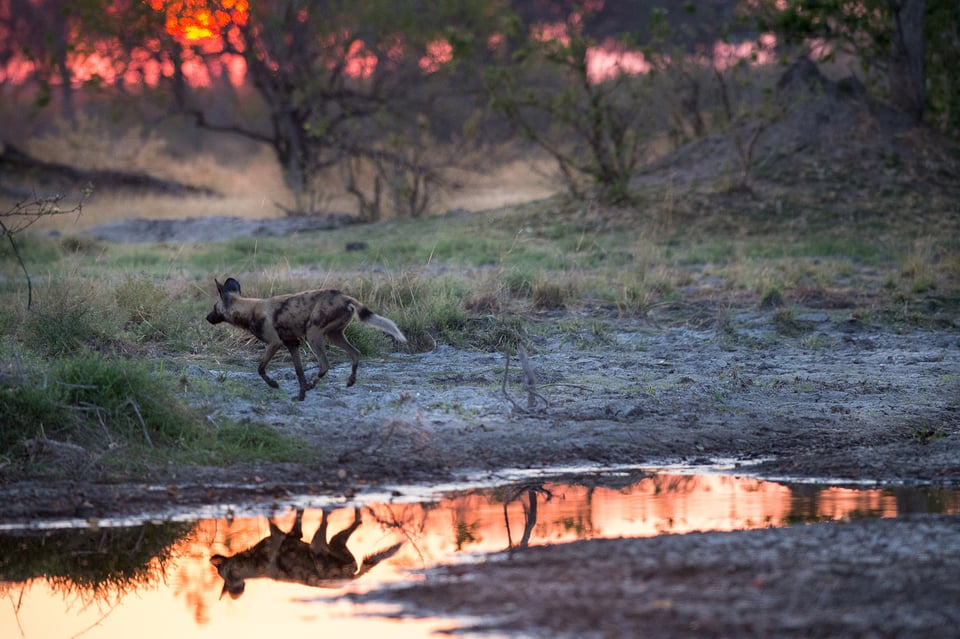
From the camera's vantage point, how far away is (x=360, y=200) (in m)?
22.4

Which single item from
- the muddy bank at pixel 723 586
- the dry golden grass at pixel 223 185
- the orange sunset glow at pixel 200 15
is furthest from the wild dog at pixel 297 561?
the orange sunset glow at pixel 200 15

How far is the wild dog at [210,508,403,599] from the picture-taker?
546cm

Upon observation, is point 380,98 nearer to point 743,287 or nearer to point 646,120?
point 646,120

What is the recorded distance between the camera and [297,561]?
5730 millimetres

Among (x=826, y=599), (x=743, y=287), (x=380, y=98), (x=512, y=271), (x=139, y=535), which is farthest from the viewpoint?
(x=380, y=98)

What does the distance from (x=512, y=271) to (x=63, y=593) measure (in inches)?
274

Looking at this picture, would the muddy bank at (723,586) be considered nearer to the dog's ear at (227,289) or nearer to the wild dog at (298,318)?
the wild dog at (298,318)

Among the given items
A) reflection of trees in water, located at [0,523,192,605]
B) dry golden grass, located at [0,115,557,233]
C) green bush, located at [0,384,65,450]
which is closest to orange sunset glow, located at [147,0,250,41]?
dry golden grass, located at [0,115,557,233]

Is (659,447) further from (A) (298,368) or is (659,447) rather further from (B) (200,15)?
(B) (200,15)

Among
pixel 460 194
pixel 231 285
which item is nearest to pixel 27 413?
pixel 231 285

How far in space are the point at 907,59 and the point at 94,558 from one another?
54.0ft

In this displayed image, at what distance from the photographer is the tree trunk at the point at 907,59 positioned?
18.6 meters

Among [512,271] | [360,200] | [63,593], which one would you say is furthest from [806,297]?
[360,200]

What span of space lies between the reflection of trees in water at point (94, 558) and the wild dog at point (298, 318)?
217 centimetres
